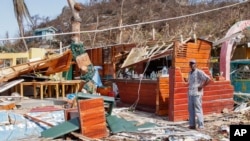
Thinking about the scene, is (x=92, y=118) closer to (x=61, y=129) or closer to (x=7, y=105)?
(x=61, y=129)

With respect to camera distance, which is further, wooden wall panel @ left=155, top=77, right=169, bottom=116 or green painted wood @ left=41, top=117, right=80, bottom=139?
wooden wall panel @ left=155, top=77, right=169, bottom=116

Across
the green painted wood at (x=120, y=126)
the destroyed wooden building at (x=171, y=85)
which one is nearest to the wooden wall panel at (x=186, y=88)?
the destroyed wooden building at (x=171, y=85)

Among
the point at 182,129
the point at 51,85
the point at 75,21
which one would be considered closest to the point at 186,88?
the point at 182,129

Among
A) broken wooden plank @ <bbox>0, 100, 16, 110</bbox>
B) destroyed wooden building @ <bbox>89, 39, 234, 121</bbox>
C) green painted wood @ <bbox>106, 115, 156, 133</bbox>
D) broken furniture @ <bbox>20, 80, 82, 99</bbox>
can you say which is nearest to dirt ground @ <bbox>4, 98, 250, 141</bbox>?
green painted wood @ <bbox>106, 115, 156, 133</bbox>

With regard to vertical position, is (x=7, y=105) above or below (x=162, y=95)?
below

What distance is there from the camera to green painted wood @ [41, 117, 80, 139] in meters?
7.43

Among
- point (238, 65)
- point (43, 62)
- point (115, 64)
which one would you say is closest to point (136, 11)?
point (115, 64)

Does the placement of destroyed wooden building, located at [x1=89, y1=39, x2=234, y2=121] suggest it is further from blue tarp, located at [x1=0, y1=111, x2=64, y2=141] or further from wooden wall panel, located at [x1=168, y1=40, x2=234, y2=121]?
blue tarp, located at [x1=0, y1=111, x2=64, y2=141]

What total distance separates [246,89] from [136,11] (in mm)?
21365

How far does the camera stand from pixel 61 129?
24.8 ft

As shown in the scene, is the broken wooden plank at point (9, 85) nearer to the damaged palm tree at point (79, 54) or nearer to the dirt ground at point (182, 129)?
the damaged palm tree at point (79, 54)

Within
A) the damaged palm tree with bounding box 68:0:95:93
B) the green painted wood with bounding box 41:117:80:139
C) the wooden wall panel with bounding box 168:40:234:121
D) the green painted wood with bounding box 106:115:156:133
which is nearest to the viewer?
the green painted wood with bounding box 41:117:80:139

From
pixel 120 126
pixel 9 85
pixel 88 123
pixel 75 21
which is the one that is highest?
pixel 75 21

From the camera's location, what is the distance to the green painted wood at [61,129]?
743cm
